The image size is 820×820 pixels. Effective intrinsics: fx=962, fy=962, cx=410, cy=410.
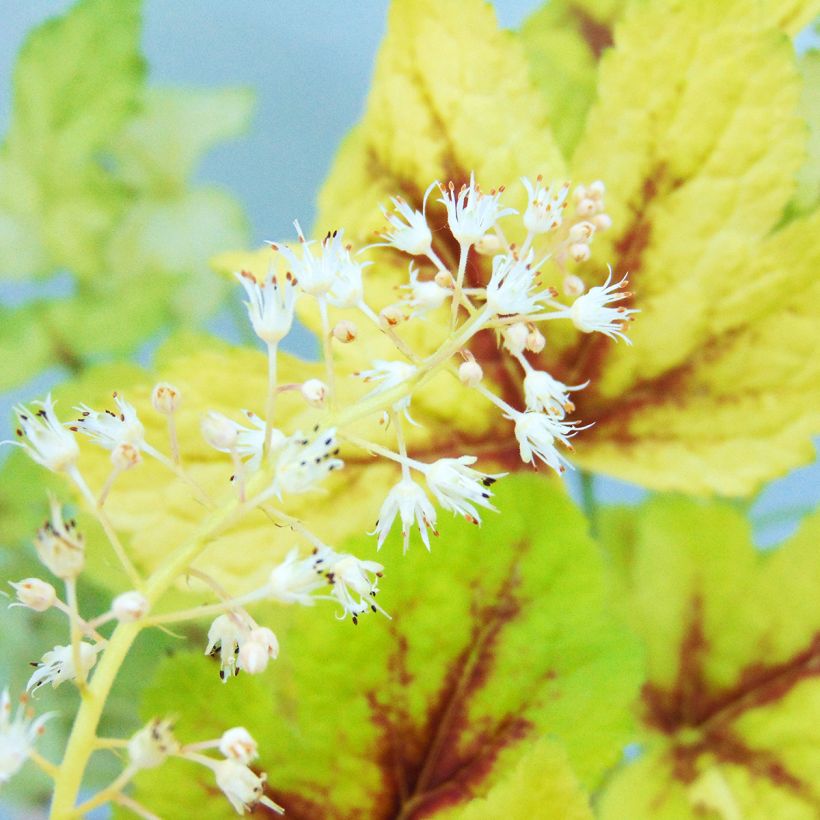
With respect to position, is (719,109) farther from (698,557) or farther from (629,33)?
(698,557)

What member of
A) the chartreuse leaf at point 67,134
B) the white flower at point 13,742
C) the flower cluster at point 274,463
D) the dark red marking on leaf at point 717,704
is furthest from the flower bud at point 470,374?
the chartreuse leaf at point 67,134

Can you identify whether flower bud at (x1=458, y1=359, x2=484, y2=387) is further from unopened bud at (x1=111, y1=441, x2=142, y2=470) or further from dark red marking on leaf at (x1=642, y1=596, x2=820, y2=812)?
dark red marking on leaf at (x1=642, y1=596, x2=820, y2=812)

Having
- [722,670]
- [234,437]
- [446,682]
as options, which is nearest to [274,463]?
[234,437]

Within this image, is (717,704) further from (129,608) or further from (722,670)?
(129,608)

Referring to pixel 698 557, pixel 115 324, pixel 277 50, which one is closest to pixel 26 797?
pixel 115 324

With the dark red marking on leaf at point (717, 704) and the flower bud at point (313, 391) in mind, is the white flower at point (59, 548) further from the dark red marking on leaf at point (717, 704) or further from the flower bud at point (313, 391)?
the dark red marking on leaf at point (717, 704)
